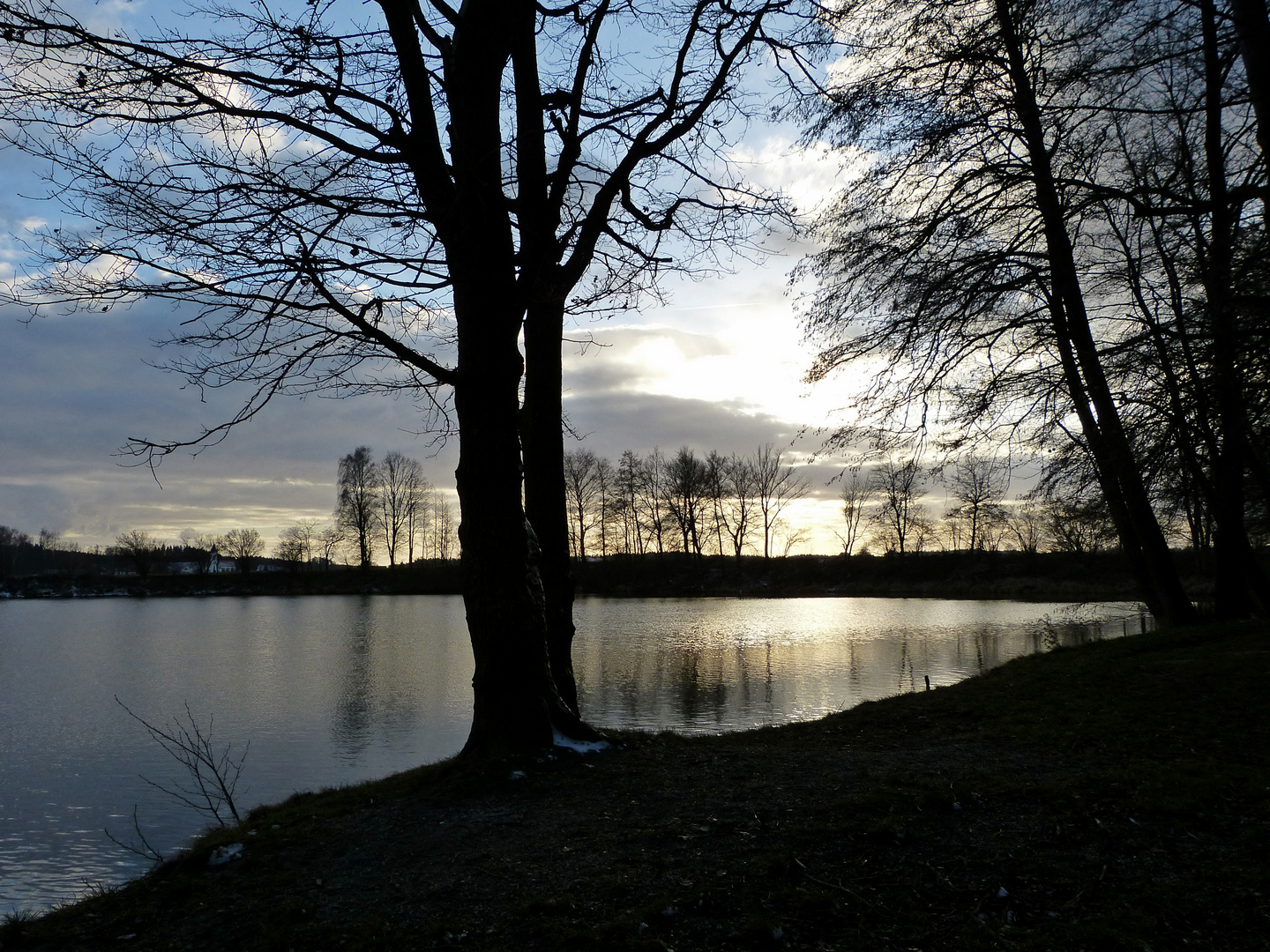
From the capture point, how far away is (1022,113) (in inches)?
411

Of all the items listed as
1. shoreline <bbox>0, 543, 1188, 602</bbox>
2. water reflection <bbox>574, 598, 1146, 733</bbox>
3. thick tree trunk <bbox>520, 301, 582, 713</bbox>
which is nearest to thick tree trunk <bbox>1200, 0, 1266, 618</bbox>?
thick tree trunk <bbox>520, 301, 582, 713</bbox>

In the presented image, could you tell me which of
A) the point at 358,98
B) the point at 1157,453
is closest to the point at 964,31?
the point at 1157,453

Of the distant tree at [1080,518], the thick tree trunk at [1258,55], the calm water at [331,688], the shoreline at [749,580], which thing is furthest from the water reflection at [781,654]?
the thick tree trunk at [1258,55]

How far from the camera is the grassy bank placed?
3.22m

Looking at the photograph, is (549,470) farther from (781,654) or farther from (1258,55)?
(781,654)

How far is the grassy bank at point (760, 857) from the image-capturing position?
10.6ft

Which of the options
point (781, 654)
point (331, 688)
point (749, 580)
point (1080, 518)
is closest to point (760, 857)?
point (1080, 518)

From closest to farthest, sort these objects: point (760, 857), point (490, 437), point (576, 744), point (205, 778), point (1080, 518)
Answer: point (760, 857), point (490, 437), point (576, 744), point (205, 778), point (1080, 518)

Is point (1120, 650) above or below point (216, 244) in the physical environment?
below

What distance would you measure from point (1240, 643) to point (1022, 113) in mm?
7404

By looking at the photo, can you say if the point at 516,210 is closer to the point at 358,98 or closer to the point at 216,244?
the point at 358,98

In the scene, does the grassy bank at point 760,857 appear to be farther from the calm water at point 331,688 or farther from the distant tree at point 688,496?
the distant tree at point 688,496

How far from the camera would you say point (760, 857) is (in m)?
3.81

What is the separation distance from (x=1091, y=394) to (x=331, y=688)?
48.3ft
